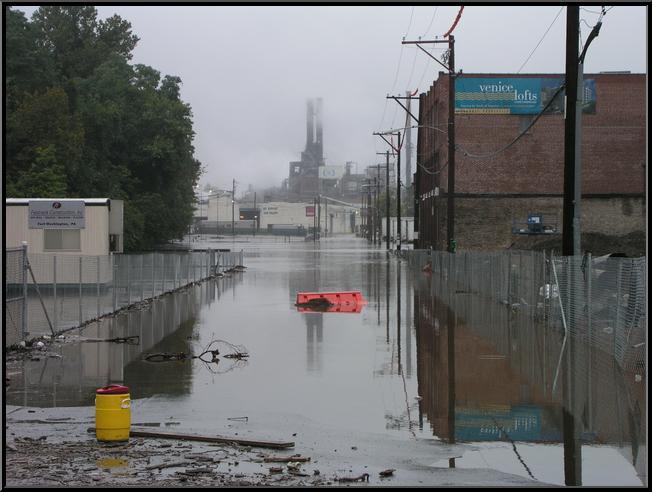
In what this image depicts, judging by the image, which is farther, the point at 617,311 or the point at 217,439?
the point at 617,311

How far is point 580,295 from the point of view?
70.3ft

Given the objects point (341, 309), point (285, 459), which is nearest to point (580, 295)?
point (341, 309)

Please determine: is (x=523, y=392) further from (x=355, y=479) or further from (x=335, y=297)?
(x=335, y=297)

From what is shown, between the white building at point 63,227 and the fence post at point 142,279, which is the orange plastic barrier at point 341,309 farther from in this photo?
the white building at point 63,227

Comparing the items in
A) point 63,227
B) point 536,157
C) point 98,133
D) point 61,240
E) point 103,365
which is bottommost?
point 103,365

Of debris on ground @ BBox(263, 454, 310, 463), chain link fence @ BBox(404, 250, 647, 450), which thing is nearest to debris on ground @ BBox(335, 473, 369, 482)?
debris on ground @ BBox(263, 454, 310, 463)

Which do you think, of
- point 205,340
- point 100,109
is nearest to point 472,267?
point 205,340

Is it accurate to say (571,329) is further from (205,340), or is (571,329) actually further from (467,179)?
(467,179)

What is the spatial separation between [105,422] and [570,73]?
16.4m

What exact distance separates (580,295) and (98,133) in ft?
183

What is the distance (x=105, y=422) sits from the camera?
1079 centimetres

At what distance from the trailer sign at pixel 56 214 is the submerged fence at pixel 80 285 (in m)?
1.53

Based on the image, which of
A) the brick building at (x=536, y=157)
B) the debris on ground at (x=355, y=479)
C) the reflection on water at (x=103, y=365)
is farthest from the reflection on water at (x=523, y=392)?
the brick building at (x=536, y=157)

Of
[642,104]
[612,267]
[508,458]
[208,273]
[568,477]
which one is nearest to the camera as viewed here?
[568,477]
